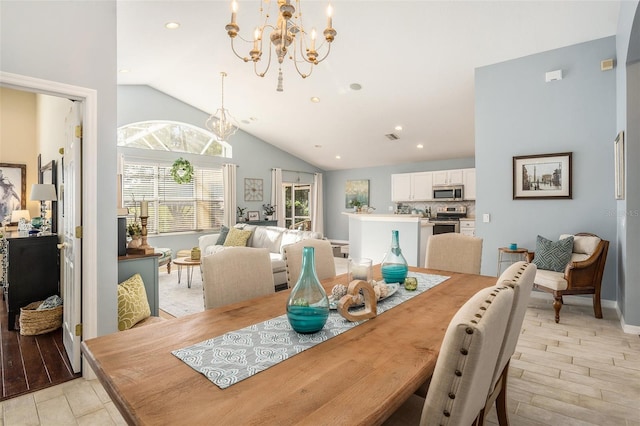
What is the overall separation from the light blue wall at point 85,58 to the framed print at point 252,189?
592 cm

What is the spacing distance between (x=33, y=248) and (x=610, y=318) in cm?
611

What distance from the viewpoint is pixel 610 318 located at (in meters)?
3.58

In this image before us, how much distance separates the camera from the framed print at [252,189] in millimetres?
8523

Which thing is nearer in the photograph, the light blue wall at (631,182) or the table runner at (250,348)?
the table runner at (250,348)

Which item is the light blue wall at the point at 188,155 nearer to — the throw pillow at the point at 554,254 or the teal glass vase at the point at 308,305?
the throw pillow at the point at 554,254

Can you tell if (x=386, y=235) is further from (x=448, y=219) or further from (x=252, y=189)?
(x=252, y=189)

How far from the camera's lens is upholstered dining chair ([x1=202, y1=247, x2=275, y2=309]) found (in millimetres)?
1834

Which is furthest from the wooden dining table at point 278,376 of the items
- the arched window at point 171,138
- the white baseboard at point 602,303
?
the arched window at point 171,138

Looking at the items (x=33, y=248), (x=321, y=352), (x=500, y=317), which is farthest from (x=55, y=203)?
(x=500, y=317)

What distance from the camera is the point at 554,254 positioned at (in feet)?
12.5

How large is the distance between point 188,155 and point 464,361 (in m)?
7.63

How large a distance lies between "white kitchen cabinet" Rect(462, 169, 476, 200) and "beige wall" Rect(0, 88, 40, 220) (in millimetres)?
8539

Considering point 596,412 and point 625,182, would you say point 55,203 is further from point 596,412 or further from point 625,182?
point 625,182

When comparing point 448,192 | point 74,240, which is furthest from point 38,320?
point 448,192
